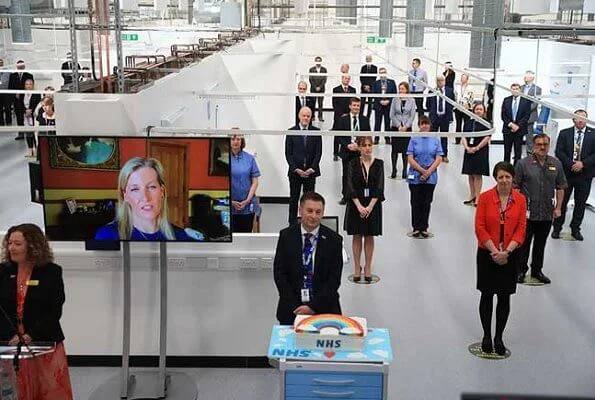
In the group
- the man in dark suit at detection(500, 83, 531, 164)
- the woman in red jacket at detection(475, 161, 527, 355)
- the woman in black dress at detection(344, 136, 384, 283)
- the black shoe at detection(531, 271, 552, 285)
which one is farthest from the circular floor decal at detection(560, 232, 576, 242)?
the woman in red jacket at detection(475, 161, 527, 355)

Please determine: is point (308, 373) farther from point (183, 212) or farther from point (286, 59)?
point (286, 59)

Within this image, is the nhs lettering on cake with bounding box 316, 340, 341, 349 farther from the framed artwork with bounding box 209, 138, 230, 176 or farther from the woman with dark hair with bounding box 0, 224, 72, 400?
the woman with dark hair with bounding box 0, 224, 72, 400

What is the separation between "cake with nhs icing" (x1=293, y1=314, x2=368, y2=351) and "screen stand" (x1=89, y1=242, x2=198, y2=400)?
152cm

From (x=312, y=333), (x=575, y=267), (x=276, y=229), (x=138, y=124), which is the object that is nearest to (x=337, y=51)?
(x=276, y=229)

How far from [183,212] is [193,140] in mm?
401

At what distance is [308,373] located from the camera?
293cm

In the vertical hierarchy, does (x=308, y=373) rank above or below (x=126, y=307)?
above

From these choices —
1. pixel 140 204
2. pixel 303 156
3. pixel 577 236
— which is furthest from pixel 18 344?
pixel 577 236

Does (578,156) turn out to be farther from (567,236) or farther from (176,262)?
(176,262)

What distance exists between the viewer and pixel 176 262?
4777 mm

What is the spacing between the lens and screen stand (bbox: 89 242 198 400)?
4320 millimetres

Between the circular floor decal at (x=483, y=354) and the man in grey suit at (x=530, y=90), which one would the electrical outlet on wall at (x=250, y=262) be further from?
the man in grey suit at (x=530, y=90)

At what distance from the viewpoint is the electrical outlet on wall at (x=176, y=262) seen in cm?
478

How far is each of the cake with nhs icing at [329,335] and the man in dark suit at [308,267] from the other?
3.28 feet
